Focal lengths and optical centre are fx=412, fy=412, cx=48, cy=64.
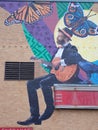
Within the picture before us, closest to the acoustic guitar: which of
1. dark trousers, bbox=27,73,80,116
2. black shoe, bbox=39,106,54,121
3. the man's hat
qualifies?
dark trousers, bbox=27,73,80,116

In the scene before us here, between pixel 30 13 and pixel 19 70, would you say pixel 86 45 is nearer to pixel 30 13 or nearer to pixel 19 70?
pixel 30 13

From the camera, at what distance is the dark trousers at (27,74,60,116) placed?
20594mm

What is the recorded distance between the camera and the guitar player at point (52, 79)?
806 inches

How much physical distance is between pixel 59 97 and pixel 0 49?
4.01 metres

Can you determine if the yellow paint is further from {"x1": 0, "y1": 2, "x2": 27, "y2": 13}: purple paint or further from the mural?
{"x1": 0, "y1": 2, "x2": 27, "y2": 13}: purple paint

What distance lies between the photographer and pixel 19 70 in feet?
70.3

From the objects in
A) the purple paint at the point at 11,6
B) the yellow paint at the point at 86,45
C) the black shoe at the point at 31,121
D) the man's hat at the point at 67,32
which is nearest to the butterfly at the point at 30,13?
the purple paint at the point at 11,6

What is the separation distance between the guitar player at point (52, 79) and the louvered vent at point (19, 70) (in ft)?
1.42

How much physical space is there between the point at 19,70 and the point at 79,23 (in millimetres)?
4121

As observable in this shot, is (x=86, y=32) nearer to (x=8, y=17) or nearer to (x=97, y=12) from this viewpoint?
(x=97, y=12)

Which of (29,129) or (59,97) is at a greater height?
(59,97)

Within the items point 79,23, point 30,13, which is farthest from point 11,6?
point 79,23

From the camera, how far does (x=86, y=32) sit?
2203 cm

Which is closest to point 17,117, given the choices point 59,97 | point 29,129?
point 29,129
